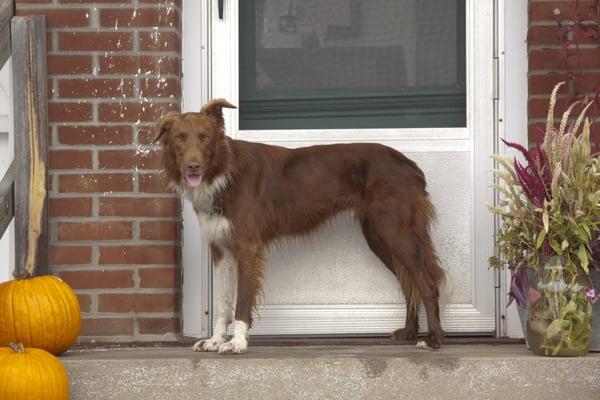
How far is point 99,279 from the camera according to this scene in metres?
4.57

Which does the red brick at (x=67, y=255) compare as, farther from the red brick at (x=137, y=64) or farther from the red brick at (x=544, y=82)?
the red brick at (x=544, y=82)

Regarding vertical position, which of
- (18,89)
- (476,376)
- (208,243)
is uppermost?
(18,89)

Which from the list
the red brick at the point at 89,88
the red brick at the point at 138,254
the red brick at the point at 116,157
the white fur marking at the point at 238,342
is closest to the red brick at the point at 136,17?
the red brick at the point at 89,88

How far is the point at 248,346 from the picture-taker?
14.8ft

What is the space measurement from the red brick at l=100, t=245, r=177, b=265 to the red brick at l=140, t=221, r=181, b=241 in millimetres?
45

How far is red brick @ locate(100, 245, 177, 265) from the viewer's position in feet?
15.0

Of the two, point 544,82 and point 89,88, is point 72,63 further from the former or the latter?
point 544,82

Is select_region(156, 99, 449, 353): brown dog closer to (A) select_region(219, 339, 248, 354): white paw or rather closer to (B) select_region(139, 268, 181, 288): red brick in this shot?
(A) select_region(219, 339, 248, 354): white paw

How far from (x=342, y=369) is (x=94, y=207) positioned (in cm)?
143

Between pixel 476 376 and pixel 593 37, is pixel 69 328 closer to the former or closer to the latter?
pixel 476 376

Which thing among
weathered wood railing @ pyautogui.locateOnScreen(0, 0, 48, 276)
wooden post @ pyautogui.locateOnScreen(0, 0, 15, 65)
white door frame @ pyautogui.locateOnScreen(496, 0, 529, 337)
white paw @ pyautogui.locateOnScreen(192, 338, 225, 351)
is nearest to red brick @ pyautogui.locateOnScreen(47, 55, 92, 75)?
weathered wood railing @ pyautogui.locateOnScreen(0, 0, 48, 276)

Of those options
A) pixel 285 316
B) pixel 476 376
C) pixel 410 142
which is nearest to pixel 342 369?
pixel 476 376

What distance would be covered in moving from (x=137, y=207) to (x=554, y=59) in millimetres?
1983

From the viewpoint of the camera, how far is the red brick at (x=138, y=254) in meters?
4.57
